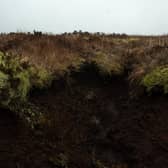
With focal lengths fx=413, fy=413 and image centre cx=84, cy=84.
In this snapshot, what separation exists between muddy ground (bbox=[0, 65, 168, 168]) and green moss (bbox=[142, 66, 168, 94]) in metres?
0.25

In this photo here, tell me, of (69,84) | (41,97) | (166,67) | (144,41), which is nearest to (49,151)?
(41,97)

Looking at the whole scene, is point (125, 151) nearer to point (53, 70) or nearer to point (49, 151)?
point (49, 151)

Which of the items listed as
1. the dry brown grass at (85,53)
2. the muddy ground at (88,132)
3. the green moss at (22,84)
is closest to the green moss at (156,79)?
the muddy ground at (88,132)

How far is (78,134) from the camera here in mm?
9461

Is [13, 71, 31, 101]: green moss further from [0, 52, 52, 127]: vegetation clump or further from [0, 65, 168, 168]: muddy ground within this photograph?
[0, 65, 168, 168]: muddy ground

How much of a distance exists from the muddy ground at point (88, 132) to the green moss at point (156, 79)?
0.25m

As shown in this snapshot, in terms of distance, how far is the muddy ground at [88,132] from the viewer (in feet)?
27.6

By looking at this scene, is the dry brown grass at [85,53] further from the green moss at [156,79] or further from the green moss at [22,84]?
the green moss at [22,84]

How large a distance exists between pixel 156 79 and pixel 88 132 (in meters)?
2.38

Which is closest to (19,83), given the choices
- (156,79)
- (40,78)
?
(40,78)

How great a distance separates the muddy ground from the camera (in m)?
8.41

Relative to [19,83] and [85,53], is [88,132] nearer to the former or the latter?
[19,83]

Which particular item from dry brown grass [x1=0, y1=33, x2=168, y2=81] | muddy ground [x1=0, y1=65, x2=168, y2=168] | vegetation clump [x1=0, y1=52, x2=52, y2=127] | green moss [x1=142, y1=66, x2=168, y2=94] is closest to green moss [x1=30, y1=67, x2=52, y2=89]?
vegetation clump [x1=0, y1=52, x2=52, y2=127]

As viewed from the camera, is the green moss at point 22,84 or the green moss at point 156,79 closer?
the green moss at point 22,84
